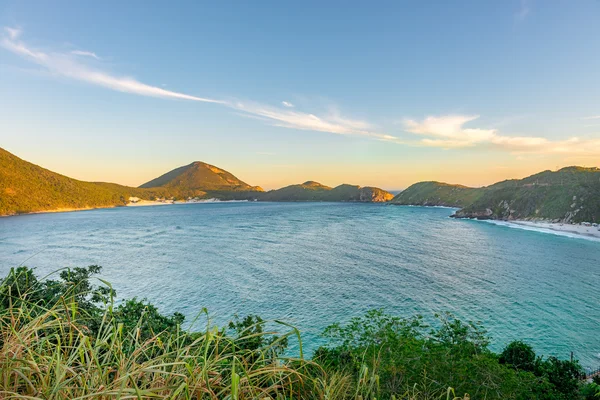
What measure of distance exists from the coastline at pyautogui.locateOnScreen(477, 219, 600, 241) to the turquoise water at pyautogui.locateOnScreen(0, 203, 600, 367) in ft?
33.9

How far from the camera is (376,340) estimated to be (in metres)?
18.7

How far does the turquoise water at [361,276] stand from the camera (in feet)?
104

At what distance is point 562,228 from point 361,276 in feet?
289

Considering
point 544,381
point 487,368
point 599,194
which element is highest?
point 599,194

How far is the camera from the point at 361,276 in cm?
4562

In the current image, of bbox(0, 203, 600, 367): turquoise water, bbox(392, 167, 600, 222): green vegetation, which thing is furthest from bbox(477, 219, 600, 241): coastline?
bbox(0, 203, 600, 367): turquoise water

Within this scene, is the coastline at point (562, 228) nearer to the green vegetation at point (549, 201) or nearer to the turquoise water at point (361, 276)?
the green vegetation at point (549, 201)

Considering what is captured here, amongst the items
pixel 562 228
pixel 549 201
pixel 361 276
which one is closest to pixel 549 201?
pixel 549 201

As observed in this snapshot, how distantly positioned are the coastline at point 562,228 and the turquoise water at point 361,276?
10348 millimetres

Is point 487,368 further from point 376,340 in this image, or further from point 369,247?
point 369,247

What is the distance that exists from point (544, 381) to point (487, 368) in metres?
4.71

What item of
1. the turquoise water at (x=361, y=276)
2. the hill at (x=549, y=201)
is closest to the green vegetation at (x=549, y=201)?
the hill at (x=549, y=201)

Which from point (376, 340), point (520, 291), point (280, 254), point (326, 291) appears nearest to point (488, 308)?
point (520, 291)

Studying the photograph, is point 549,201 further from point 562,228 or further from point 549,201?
point 562,228
